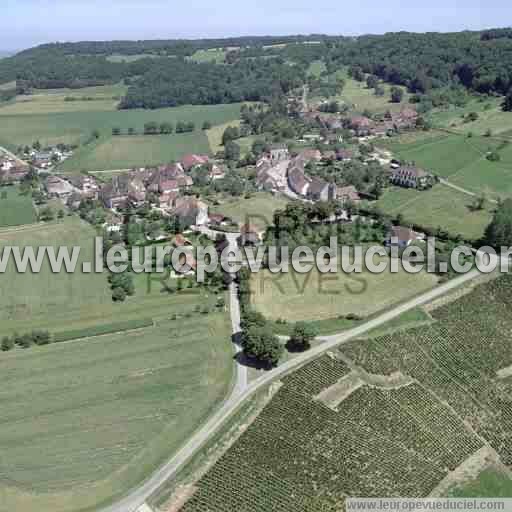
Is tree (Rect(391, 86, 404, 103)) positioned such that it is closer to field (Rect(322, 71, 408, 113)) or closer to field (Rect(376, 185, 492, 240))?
field (Rect(322, 71, 408, 113))

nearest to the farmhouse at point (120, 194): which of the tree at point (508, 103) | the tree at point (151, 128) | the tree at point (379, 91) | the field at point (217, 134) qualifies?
the field at point (217, 134)

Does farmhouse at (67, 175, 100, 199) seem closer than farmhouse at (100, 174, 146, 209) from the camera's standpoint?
No

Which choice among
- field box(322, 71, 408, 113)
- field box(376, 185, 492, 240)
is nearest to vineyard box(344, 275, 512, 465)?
field box(376, 185, 492, 240)

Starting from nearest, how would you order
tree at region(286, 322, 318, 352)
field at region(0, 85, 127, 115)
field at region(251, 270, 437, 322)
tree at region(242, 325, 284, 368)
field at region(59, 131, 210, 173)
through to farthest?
tree at region(242, 325, 284, 368) → tree at region(286, 322, 318, 352) → field at region(251, 270, 437, 322) → field at region(59, 131, 210, 173) → field at region(0, 85, 127, 115)

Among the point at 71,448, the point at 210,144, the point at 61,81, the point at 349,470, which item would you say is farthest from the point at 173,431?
the point at 61,81

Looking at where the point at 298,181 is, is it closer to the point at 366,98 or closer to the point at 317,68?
the point at 366,98

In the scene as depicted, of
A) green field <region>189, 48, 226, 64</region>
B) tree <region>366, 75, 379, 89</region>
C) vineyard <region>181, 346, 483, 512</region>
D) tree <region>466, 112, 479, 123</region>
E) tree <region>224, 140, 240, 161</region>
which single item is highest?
green field <region>189, 48, 226, 64</region>

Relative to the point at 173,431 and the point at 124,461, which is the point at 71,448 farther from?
the point at 173,431
